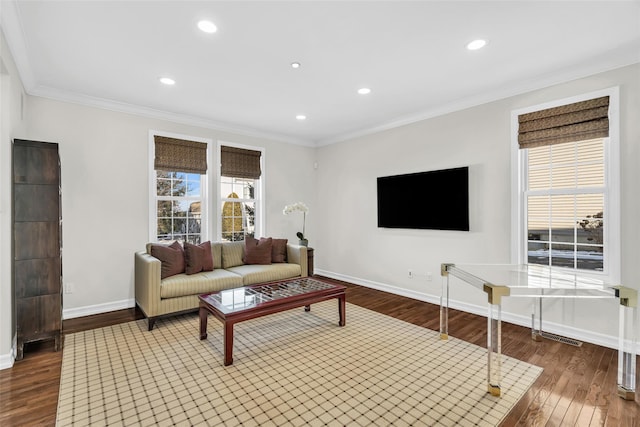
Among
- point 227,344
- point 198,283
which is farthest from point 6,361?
point 227,344

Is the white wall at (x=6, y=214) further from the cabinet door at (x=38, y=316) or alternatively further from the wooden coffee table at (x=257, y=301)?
the wooden coffee table at (x=257, y=301)

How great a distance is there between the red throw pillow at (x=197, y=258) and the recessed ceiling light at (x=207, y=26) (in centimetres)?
249

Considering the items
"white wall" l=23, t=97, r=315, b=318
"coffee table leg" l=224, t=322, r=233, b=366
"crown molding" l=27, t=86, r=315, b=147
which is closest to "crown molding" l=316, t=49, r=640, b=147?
A: "crown molding" l=27, t=86, r=315, b=147

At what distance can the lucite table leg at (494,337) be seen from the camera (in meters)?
2.11

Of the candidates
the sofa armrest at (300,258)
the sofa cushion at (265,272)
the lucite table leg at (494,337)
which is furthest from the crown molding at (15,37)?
the lucite table leg at (494,337)

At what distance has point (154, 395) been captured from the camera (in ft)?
6.95

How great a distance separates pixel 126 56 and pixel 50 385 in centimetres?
277

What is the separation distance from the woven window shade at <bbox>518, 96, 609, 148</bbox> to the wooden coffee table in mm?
2691

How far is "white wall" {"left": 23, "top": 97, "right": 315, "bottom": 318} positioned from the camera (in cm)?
362

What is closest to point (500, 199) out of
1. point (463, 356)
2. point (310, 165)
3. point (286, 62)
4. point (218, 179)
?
point (463, 356)

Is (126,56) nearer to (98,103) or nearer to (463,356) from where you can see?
(98,103)

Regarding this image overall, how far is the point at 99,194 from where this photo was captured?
383cm

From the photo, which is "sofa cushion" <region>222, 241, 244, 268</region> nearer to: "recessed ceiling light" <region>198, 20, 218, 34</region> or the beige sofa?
the beige sofa

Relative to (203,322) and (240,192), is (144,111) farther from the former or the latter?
(203,322)
